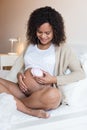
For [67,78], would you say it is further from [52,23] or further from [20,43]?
[20,43]

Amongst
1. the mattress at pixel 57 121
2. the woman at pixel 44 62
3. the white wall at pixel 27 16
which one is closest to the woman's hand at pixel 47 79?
the woman at pixel 44 62

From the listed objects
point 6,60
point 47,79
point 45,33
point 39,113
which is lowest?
point 6,60

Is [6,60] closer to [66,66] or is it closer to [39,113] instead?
[66,66]

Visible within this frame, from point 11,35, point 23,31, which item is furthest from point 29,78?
point 11,35

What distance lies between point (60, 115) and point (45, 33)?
0.47 metres

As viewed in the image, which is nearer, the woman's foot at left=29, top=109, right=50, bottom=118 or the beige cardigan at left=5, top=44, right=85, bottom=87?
the woman's foot at left=29, top=109, right=50, bottom=118

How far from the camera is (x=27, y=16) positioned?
3.15 meters

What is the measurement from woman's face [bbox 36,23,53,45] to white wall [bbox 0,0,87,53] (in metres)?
0.65

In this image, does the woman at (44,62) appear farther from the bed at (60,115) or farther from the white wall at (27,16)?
the white wall at (27,16)

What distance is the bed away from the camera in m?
1.10

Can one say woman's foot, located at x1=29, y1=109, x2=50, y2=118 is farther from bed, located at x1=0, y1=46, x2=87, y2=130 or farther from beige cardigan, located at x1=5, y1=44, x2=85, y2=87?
beige cardigan, located at x1=5, y1=44, x2=85, y2=87

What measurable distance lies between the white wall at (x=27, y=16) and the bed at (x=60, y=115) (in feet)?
2.42

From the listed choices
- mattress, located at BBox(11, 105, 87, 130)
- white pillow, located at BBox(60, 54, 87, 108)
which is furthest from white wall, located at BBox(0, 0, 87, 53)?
mattress, located at BBox(11, 105, 87, 130)

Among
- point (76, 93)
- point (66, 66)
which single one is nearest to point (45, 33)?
point (66, 66)
